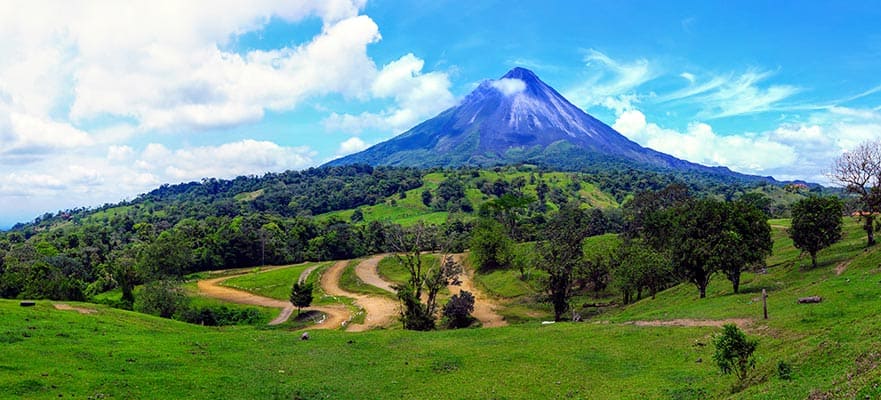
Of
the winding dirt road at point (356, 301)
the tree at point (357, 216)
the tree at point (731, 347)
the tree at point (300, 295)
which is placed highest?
the tree at point (357, 216)

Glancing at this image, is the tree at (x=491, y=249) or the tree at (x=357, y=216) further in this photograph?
the tree at (x=357, y=216)

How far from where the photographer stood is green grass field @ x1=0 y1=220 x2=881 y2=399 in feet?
64.7

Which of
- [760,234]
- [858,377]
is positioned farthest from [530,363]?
[760,234]

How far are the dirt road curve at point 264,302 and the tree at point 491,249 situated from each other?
27.6 m

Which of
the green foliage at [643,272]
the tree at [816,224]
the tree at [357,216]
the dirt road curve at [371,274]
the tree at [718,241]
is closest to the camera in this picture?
the tree at [718,241]

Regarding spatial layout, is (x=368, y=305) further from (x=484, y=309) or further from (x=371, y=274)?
(x=371, y=274)

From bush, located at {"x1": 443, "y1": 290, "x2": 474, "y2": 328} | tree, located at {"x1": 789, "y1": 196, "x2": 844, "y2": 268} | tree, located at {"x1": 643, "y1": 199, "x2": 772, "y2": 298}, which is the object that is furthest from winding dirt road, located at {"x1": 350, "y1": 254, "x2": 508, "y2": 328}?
tree, located at {"x1": 789, "y1": 196, "x2": 844, "y2": 268}

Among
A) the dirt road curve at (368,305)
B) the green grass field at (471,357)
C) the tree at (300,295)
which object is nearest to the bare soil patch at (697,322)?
the green grass field at (471,357)

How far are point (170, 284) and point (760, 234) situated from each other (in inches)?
2399

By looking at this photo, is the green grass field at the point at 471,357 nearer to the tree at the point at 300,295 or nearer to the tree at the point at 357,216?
the tree at the point at 300,295

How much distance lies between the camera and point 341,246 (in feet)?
407

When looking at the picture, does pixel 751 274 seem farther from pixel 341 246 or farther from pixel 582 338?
pixel 341 246

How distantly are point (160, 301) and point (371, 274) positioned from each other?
144ft

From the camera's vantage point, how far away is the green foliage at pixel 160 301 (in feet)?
175
